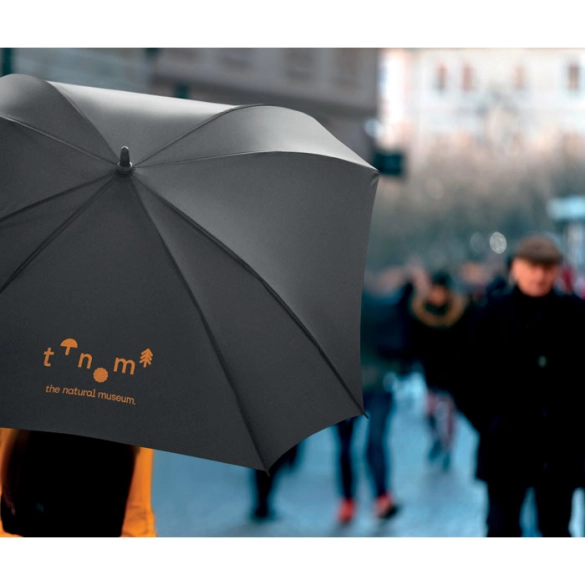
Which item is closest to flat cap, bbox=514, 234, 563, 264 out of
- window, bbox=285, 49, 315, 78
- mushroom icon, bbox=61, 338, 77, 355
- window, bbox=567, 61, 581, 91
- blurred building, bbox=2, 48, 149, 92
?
mushroom icon, bbox=61, 338, 77, 355

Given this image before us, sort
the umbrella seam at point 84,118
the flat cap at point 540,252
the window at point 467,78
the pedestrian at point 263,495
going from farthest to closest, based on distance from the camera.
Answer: the window at point 467,78, the pedestrian at point 263,495, the flat cap at point 540,252, the umbrella seam at point 84,118

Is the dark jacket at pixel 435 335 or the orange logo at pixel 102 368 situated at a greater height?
the dark jacket at pixel 435 335

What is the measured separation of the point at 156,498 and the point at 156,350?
4380 mm

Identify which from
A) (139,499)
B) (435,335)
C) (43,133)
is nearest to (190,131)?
(43,133)

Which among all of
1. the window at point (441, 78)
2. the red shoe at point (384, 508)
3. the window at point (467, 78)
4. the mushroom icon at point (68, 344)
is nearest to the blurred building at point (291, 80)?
the window at point (441, 78)

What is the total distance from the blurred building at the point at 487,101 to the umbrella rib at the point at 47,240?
8657 mm

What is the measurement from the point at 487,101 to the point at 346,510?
6.96m

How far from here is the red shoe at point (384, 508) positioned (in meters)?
5.95

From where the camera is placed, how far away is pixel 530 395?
152 inches

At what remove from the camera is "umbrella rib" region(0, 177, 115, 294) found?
216cm

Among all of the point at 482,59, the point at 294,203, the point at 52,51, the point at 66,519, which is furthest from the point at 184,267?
the point at 482,59

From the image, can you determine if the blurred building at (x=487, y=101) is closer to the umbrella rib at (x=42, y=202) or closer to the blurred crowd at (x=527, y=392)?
the blurred crowd at (x=527, y=392)

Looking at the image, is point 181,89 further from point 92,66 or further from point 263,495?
point 263,495

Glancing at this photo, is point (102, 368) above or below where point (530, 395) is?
below
